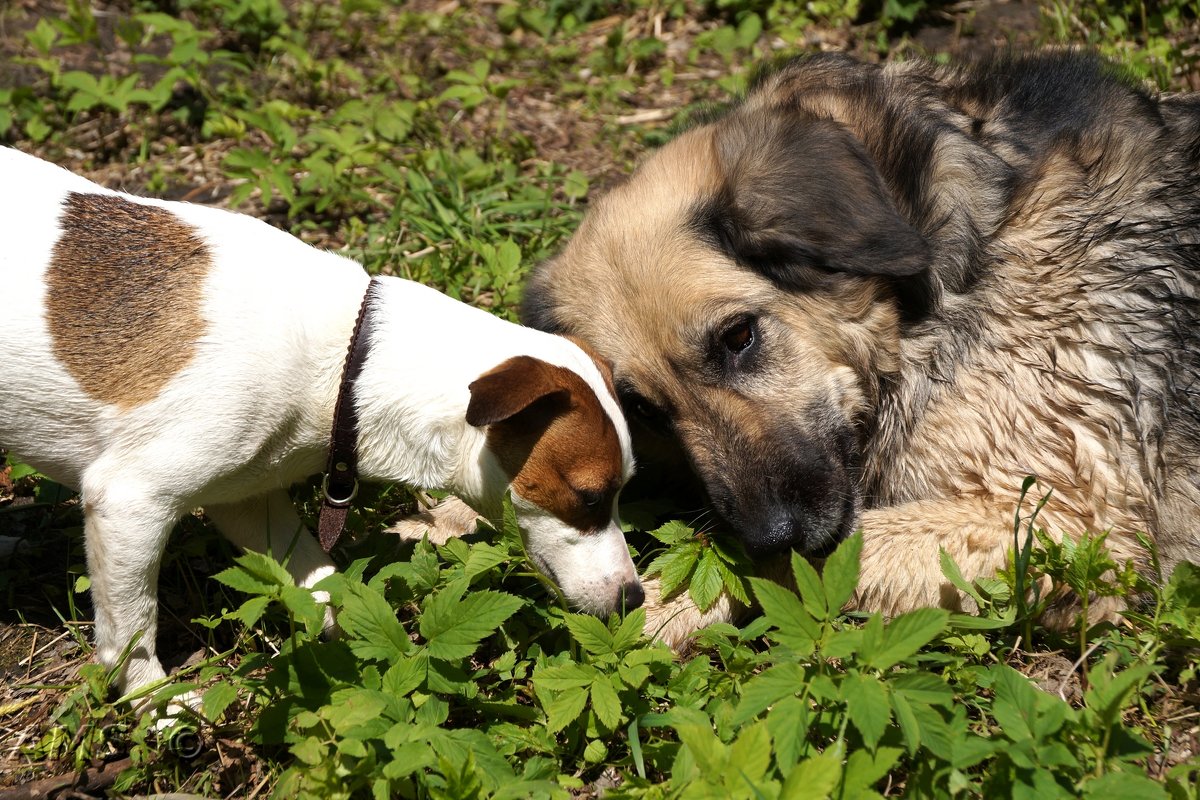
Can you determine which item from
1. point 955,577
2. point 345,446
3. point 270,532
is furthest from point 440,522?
point 955,577

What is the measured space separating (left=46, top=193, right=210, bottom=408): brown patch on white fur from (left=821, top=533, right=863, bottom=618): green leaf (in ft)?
6.31

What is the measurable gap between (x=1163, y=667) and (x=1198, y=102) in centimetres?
233

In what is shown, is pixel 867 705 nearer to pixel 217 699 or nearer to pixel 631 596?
pixel 631 596

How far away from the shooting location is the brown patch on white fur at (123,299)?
10.5ft

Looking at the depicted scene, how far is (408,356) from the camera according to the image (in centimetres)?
340

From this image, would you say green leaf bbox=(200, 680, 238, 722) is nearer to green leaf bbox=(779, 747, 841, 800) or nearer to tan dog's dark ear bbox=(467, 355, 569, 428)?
tan dog's dark ear bbox=(467, 355, 569, 428)

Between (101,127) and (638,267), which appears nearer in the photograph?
(638,267)

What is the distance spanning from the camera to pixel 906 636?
2.61 m

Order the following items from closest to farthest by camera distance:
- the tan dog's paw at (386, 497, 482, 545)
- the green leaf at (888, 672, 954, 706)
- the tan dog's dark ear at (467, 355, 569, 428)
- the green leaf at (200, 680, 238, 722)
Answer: the green leaf at (888, 672, 954, 706), the green leaf at (200, 680, 238, 722), the tan dog's dark ear at (467, 355, 569, 428), the tan dog's paw at (386, 497, 482, 545)

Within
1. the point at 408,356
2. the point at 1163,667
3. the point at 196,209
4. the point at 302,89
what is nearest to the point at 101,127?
the point at 302,89

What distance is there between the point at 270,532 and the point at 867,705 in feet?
6.94

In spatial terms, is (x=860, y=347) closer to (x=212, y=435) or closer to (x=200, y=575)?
(x=212, y=435)

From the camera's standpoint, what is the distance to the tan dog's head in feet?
11.5

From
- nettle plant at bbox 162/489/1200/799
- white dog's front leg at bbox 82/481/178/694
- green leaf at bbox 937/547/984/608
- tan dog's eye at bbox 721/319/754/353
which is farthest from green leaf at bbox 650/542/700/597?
white dog's front leg at bbox 82/481/178/694
